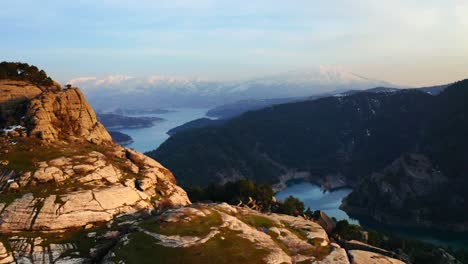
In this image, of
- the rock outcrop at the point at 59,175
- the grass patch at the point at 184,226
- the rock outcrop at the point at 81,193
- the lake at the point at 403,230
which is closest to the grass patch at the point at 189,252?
the grass patch at the point at 184,226

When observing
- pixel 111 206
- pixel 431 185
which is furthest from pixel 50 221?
pixel 431 185

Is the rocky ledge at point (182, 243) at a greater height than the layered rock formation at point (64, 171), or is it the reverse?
the layered rock formation at point (64, 171)

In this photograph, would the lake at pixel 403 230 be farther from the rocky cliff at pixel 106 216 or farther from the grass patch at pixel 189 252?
the grass patch at pixel 189 252

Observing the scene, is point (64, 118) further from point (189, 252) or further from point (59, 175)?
point (189, 252)

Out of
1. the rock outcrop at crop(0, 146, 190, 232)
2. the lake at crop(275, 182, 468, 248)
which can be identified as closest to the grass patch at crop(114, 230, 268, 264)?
the rock outcrop at crop(0, 146, 190, 232)

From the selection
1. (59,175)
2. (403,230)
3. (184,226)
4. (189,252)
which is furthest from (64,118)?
(403,230)

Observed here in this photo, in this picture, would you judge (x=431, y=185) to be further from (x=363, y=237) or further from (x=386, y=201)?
(x=363, y=237)
